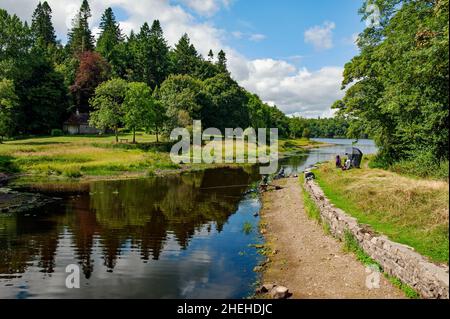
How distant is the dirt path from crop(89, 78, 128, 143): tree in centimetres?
4267

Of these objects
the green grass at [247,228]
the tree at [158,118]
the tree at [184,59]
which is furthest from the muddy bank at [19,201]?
the tree at [184,59]

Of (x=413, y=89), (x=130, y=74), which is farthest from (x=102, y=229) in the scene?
(x=130, y=74)

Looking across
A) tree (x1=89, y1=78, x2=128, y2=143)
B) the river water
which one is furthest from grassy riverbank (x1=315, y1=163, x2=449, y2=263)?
tree (x1=89, y1=78, x2=128, y2=143)

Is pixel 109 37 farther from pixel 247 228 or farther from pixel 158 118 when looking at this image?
pixel 247 228

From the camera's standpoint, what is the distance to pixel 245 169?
5431 cm

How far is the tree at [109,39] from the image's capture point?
335ft

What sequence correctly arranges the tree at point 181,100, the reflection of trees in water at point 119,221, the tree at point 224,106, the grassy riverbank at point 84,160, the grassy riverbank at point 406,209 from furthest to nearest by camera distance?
the tree at point 224,106
the tree at point 181,100
the grassy riverbank at point 84,160
the reflection of trees in water at point 119,221
the grassy riverbank at point 406,209

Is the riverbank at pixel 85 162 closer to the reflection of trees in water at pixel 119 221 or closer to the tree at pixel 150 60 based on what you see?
the reflection of trees in water at pixel 119 221

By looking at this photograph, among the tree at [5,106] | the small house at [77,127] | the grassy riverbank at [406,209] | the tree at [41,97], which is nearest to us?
the grassy riverbank at [406,209]

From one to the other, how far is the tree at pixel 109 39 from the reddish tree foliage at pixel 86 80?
38.8 ft

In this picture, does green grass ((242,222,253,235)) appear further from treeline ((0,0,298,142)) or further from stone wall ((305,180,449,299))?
treeline ((0,0,298,142))

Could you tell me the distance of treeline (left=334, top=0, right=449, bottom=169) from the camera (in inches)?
655

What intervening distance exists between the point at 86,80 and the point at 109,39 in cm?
2844
